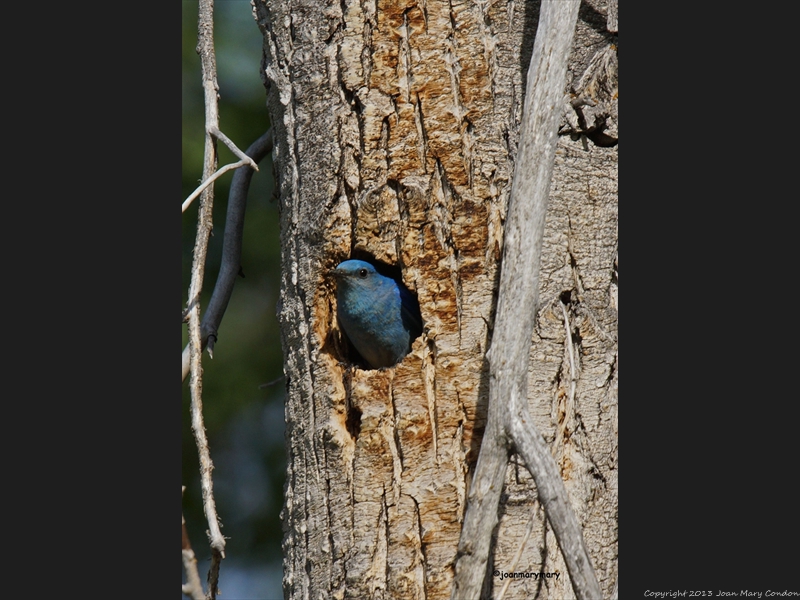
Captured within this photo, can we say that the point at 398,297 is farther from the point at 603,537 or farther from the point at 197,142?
the point at 197,142

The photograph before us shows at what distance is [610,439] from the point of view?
3154 mm

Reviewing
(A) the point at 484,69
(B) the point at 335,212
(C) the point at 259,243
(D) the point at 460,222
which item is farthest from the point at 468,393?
(C) the point at 259,243

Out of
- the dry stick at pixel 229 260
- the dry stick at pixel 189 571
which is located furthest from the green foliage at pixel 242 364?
the dry stick at pixel 189 571

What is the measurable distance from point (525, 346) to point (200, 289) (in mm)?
1472

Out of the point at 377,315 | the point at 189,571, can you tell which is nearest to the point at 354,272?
Answer: the point at 377,315

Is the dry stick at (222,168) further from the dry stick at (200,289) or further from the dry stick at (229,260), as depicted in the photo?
the dry stick at (229,260)

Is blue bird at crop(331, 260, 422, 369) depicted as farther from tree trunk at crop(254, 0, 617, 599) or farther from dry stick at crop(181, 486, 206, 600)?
dry stick at crop(181, 486, 206, 600)

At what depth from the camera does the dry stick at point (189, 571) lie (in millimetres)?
2957

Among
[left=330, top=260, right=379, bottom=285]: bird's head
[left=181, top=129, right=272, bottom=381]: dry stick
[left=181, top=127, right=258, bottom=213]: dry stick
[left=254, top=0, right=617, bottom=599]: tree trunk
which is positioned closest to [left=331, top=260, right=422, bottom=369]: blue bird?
[left=330, top=260, right=379, bottom=285]: bird's head

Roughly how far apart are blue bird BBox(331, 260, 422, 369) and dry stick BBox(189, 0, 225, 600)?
0.61 m

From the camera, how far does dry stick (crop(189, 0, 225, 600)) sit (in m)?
3.14

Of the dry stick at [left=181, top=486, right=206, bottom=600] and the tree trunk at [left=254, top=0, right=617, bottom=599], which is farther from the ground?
the tree trunk at [left=254, top=0, right=617, bottom=599]

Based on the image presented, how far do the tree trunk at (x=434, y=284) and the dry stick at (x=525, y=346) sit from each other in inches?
8.7

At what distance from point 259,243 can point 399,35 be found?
9.13 ft
